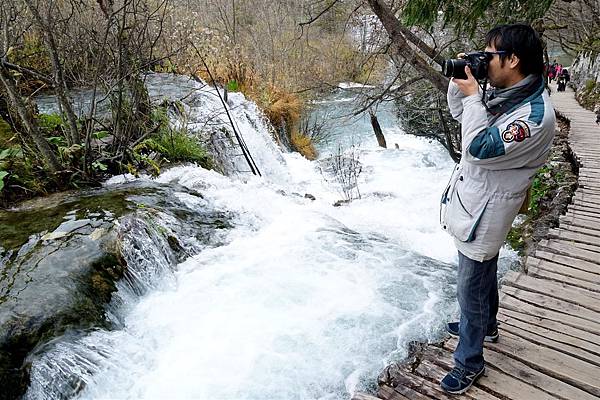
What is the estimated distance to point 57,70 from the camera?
15.3 feet

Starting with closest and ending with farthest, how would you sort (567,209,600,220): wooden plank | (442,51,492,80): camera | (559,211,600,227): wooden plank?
(442,51,492,80): camera < (559,211,600,227): wooden plank < (567,209,600,220): wooden plank

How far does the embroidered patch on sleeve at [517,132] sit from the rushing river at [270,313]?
1.78 meters

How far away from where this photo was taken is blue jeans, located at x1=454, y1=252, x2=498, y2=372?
1.97 m

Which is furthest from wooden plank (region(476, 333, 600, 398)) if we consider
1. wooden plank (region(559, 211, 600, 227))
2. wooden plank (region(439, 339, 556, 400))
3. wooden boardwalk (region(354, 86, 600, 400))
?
wooden plank (region(559, 211, 600, 227))

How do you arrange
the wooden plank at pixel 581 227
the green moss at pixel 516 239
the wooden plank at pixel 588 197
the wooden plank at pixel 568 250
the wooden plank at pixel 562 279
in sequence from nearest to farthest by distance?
the wooden plank at pixel 562 279 < the wooden plank at pixel 568 250 < the wooden plank at pixel 581 227 < the wooden plank at pixel 588 197 < the green moss at pixel 516 239

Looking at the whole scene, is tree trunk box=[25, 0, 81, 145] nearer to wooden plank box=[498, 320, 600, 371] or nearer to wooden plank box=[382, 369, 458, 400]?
wooden plank box=[382, 369, 458, 400]

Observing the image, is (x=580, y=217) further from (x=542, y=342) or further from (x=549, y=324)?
(x=542, y=342)

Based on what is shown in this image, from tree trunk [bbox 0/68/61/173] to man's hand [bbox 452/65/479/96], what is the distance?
450 centimetres

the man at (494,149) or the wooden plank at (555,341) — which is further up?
the man at (494,149)

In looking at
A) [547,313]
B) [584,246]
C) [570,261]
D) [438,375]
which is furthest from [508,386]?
[584,246]

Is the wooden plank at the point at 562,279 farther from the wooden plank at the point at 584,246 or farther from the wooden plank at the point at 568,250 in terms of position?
the wooden plank at the point at 584,246

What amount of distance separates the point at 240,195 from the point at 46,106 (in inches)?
188

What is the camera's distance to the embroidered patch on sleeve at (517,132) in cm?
164

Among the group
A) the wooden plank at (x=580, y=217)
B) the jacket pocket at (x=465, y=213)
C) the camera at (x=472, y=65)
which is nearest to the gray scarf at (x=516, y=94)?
the camera at (x=472, y=65)
